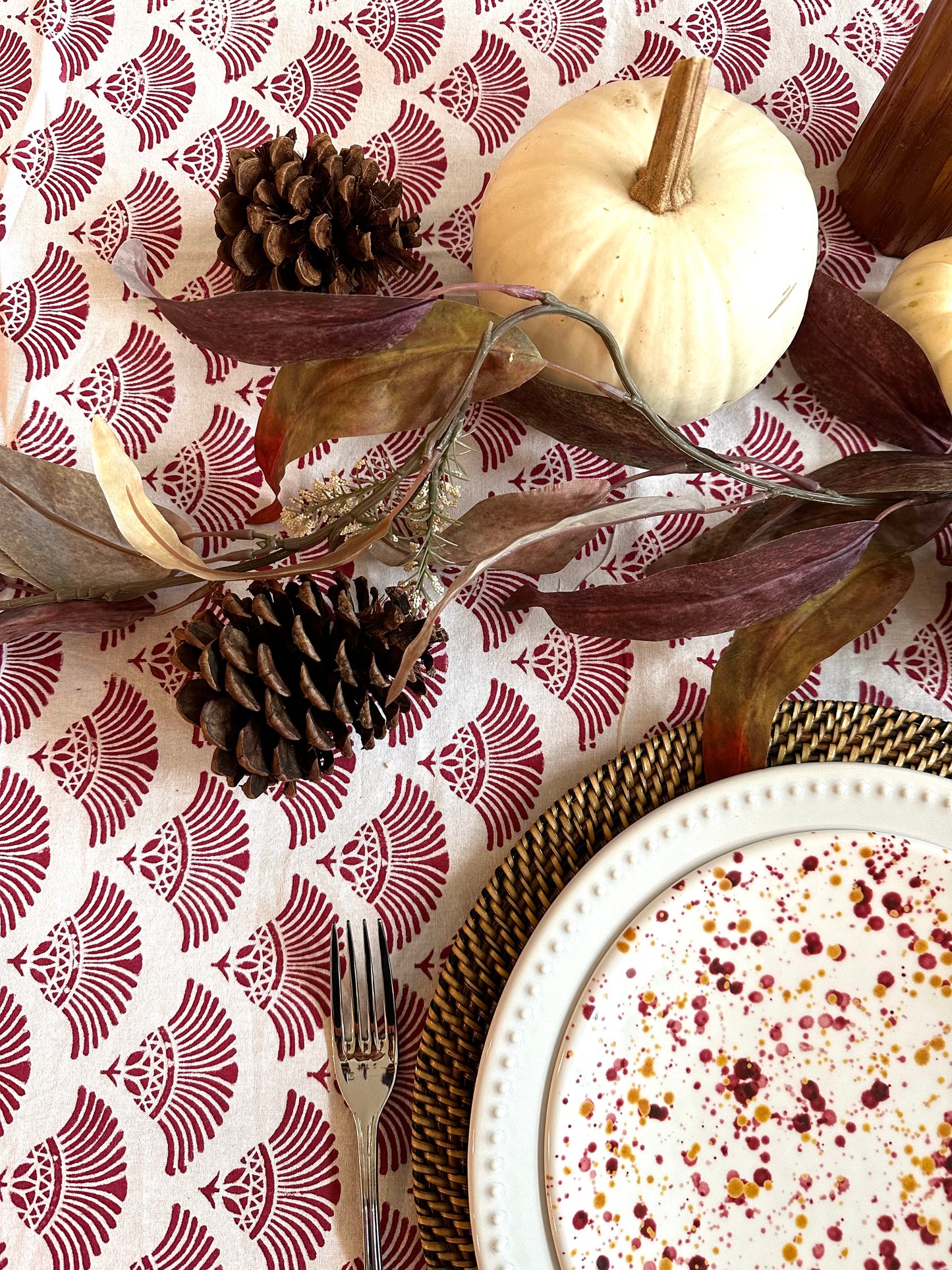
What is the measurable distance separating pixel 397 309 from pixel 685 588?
194 millimetres

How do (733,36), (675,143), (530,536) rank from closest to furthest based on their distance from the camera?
(530,536)
(675,143)
(733,36)

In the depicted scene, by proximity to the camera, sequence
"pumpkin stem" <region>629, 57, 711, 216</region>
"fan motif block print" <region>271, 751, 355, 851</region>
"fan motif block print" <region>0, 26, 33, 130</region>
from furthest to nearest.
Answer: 1. "fan motif block print" <region>0, 26, 33, 130</region>
2. "fan motif block print" <region>271, 751, 355, 851</region>
3. "pumpkin stem" <region>629, 57, 711, 216</region>

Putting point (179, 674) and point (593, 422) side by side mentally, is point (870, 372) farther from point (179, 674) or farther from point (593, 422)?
point (179, 674)

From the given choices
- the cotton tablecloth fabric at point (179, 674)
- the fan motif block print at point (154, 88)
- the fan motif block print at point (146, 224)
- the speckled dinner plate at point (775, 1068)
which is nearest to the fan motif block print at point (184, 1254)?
the cotton tablecloth fabric at point (179, 674)

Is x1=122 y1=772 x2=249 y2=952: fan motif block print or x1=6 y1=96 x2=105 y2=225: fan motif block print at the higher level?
x1=6 y1=96 x2=105 y2=225: fan motif block print

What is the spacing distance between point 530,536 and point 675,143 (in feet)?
0.85

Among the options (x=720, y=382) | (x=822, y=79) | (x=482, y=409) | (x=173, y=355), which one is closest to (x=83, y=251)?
(x=173, y=355)

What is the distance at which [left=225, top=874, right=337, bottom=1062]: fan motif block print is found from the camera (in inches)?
22.5

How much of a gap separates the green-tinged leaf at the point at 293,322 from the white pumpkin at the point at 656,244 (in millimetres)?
142

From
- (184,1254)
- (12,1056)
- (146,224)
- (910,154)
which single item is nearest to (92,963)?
(12,1056)

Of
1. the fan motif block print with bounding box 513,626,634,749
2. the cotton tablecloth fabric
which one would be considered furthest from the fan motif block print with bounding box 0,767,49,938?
the fan motif block print with bounding box 513,626,634,749

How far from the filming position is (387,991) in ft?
1.85

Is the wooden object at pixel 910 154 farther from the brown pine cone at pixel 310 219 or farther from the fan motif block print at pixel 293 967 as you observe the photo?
the fan motif block print at pixel 293 967

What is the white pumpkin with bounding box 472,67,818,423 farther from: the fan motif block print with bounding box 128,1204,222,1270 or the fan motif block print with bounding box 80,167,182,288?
the fan motif block print with bounding box 128,1204,222,1270
